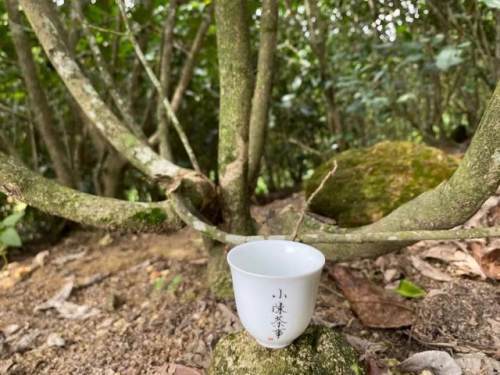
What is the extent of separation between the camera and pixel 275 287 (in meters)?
0.83

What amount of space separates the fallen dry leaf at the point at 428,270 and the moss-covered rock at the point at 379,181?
21 cm

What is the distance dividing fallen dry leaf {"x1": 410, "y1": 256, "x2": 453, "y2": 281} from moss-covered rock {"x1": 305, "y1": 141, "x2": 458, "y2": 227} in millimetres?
211

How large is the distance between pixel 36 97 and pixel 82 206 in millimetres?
1171

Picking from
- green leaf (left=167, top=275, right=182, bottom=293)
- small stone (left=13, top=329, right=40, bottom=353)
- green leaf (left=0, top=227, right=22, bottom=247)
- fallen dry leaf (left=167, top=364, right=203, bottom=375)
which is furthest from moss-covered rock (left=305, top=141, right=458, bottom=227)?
green leaf (left=0, top=227, right=22, bottom=247)

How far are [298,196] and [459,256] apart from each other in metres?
1.26

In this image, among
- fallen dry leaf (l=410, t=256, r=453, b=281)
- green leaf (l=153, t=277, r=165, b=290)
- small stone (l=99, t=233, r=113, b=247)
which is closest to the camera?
fallen dry leaf (l=410, t=256, r=453, b=281)

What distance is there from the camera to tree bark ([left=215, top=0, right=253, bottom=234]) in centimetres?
130

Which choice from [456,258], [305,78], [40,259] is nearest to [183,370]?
[456,258]

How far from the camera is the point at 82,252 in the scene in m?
2.10

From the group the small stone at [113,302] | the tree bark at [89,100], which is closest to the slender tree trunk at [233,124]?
the tree bark at [89,100]

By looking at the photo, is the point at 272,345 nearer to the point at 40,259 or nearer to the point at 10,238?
the point at 10,238

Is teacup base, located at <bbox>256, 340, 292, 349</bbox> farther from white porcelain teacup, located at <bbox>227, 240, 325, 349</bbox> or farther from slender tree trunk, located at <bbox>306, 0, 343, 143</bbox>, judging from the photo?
slender tree trunk, located at <bbox>306, 0, 343, 143</bbox>

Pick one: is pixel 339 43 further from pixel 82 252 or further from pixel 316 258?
pixel 316 258

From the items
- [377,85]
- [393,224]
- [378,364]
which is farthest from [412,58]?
[378,364]
